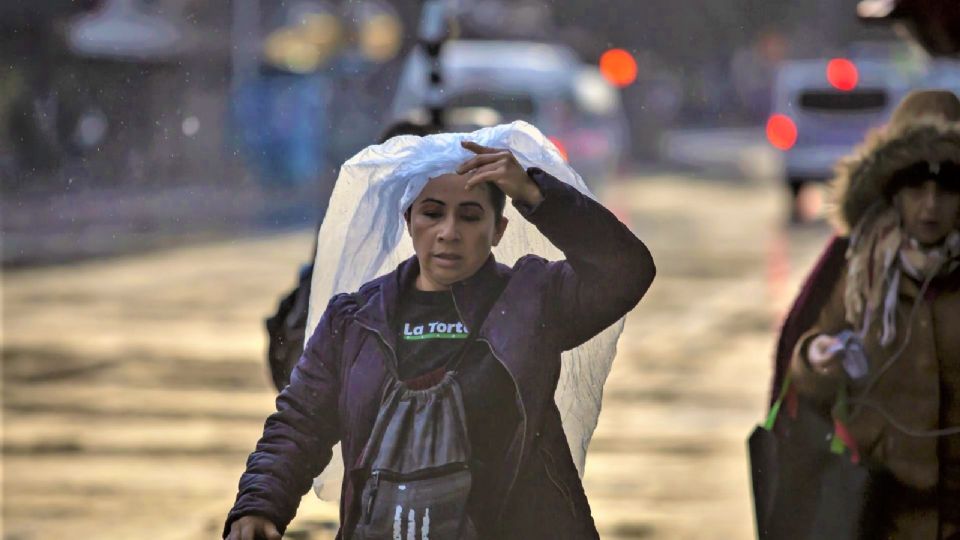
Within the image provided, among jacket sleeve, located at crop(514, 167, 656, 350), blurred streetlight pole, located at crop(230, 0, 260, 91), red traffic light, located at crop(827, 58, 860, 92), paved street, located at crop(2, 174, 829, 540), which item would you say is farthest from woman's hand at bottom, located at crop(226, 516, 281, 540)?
blurred streetlight pole, located at crop(230, 0, 260, 91)

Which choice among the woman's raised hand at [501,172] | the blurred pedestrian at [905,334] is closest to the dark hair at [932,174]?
the blurred pedestrian at [905,334]

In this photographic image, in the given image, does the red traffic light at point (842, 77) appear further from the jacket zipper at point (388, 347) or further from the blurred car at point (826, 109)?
the jacket zipper at point (388, 347)

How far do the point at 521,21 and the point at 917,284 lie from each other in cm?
4866

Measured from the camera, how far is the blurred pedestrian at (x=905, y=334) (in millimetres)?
4379

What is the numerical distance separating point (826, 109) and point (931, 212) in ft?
72.1

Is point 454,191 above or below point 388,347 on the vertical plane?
above

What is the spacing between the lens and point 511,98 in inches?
219

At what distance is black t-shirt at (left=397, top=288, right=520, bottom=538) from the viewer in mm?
3053

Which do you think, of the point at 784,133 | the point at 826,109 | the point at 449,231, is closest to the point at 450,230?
the point at 449,231

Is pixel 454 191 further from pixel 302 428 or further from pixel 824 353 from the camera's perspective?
pixel 824 353

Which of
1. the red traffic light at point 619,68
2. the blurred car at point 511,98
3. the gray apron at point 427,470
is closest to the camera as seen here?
the gray apron at point 427,470

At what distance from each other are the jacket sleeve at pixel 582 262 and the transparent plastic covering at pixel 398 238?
0.24 feet

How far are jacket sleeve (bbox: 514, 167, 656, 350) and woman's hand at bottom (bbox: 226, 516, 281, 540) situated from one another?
58 cm

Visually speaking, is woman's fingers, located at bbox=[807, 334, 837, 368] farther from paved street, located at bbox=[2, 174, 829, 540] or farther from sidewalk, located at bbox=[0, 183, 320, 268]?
sidewalk, located at bbox=[0, 183, 320, 268]
